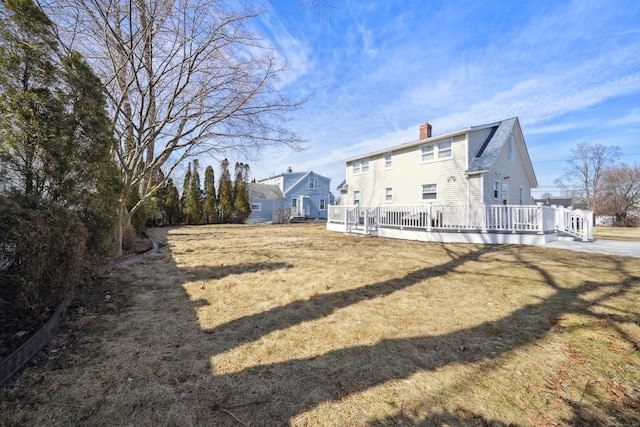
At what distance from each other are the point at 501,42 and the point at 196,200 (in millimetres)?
22166

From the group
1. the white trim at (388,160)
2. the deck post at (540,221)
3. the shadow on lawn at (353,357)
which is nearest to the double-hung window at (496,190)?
the deck post at (540,221)

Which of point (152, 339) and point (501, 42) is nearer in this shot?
point (152, 339)

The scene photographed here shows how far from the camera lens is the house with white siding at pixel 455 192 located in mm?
9977

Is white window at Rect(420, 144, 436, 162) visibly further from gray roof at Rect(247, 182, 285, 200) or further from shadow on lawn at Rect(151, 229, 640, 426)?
gray roof at Rect(247, 182, 285, 200)

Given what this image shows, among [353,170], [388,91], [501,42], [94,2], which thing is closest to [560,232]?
[501,42]

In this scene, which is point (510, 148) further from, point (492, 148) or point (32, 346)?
point (32, 346)

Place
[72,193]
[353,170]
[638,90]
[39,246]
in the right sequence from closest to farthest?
[39,246] < [72,193] < [638,90] < [353,170]

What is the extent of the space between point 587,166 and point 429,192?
1378 inches

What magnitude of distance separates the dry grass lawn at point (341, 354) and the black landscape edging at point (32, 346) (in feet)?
0.28

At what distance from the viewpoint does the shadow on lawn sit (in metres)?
1.89

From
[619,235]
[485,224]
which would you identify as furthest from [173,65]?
[619,235]

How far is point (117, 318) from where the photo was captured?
336 cm

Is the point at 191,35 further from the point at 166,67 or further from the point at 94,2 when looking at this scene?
the point at 94,2

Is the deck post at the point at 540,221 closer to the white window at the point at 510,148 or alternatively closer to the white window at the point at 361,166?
the white window at the point at 510,148
